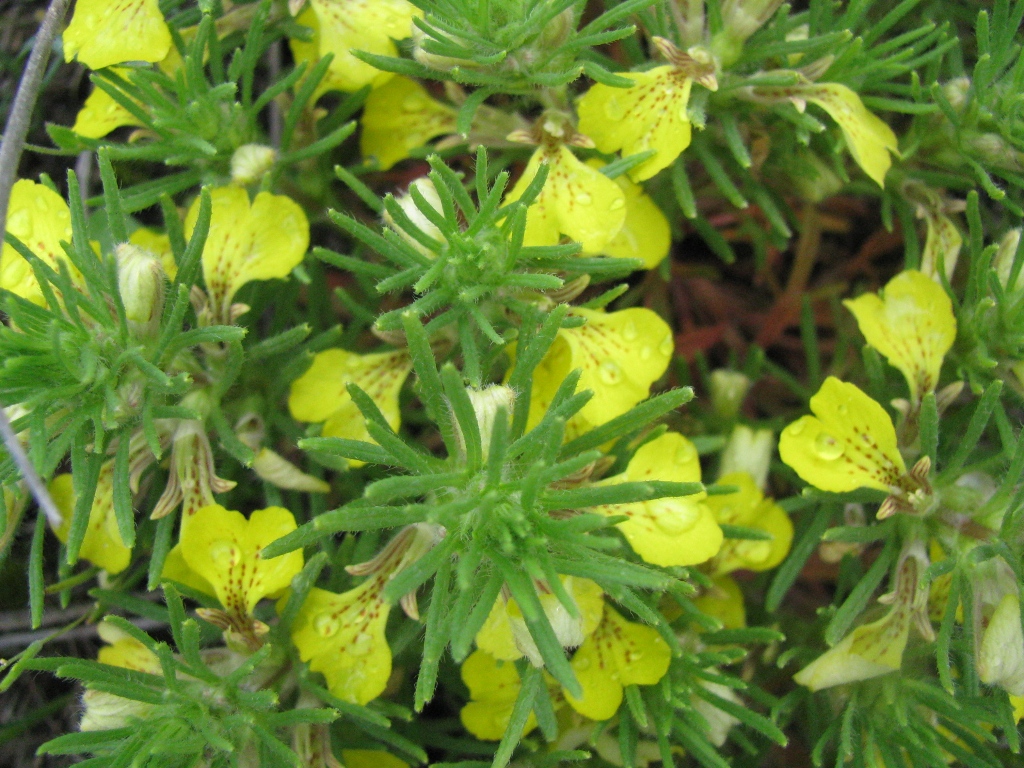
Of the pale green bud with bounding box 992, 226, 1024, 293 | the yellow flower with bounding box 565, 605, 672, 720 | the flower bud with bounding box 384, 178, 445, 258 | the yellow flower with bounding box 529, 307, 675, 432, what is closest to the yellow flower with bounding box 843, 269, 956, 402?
the pale green bud with bounding box 992, 226, 1024, 293

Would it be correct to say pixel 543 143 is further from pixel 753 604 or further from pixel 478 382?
pixel 753 604

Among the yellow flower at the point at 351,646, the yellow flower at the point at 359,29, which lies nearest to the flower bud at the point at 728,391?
the yellow flower at the point at 351,646

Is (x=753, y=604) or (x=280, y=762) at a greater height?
(x=280, y=762)

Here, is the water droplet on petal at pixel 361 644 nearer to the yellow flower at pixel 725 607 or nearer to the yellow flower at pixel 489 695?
the yellow flower at pixel 489 695

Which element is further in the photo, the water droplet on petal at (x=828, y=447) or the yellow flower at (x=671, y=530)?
the water droplet on petal at (x=828, y=447)

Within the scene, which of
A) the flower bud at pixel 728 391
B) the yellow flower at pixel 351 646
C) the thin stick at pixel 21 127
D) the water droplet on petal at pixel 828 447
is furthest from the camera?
the flower bud at pixel 728 391

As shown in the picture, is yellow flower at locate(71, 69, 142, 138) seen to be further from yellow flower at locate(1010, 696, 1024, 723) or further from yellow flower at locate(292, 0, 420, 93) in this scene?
yellow flower at locate(1010, 696, 1024, 723)

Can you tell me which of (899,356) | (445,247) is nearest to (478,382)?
(445,247)
